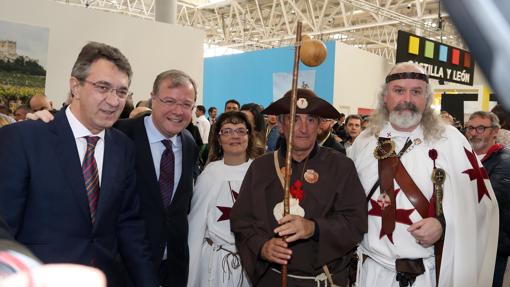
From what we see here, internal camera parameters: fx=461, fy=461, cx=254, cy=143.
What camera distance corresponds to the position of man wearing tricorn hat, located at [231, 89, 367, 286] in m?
2.47

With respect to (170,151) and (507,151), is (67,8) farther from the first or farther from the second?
(507,151)

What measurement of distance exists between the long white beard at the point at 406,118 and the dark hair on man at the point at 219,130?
41.6 inches

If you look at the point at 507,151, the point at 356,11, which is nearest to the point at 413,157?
the point at 507,151

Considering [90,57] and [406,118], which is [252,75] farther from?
[90,57]

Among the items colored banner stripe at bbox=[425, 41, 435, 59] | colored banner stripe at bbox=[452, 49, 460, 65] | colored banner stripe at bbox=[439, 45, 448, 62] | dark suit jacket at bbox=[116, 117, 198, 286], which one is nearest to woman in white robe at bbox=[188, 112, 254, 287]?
dark suit jacket at bbox=[116, 117, 198, 286]

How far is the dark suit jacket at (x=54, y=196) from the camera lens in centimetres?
185

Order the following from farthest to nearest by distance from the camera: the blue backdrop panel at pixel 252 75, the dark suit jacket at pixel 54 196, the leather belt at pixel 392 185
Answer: the blue backdrop panel at pixel 252 75
the leather belt at pixel 392 185
the dark suit jacket at pixel 54 196

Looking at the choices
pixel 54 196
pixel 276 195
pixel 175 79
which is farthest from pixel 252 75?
pixel 54 196

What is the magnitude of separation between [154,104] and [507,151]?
8.45ft

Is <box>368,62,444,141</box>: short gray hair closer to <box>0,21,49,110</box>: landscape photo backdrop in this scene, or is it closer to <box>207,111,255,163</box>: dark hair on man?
<box>207,111,255,163</box>: dark hair on man

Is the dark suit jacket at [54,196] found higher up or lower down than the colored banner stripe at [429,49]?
lower down

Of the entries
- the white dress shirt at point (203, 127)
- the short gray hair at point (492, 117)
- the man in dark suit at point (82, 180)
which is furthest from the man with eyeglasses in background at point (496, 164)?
the white dress shirt at point (203, 127)

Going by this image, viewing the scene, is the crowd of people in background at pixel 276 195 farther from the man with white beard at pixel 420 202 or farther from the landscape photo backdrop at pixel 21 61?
the landscape photo backdrop at pixel 21 61

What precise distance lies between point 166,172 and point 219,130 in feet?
2.20
